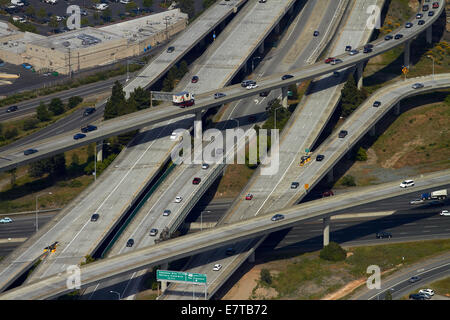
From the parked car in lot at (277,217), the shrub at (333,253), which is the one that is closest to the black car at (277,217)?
the parked car in lot at (277,217)

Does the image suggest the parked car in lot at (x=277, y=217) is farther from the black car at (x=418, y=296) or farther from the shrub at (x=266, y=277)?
the black car at (x=418, y=296)

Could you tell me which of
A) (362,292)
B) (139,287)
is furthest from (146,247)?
(362,292)

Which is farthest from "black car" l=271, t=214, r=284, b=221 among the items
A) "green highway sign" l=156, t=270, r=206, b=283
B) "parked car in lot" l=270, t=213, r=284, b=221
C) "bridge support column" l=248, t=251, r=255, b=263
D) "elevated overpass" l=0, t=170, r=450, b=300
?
"green highway sign" l=156, t=270, r=206, b=283

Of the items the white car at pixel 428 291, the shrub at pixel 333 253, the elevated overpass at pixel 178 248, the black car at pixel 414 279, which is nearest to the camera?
the elevated overpass at pixel 178 248

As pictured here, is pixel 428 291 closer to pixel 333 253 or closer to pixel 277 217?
pixel 333 253

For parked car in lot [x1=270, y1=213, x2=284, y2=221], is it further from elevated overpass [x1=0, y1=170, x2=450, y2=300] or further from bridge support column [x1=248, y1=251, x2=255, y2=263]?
bridge support column [x1=248, y1=251, x2=255, y2=263]

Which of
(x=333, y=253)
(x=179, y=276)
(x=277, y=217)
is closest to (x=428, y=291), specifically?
(x=333, y=253)

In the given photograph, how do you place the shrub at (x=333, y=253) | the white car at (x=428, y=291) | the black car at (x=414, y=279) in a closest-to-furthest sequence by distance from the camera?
the white car at (x=428, y=291) → the black car at (x=414, y=279) → the shrub at (x=333, y=253)
